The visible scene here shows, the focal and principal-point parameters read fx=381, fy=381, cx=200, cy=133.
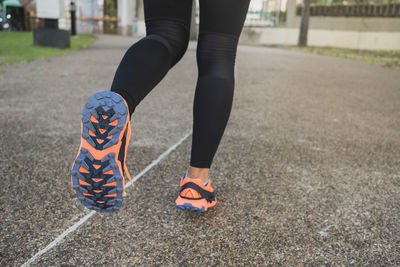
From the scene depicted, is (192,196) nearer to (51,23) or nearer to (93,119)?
(93,119)

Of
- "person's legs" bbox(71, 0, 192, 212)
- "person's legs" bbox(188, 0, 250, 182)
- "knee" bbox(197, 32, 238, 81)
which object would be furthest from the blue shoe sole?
"knee" bbox(197, 32, 238, 81)

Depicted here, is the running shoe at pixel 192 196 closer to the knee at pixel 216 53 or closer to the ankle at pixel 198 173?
the ankle at pixel 198 173

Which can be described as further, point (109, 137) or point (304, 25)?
point (304, 25)

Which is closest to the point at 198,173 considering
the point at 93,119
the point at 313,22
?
the point at 93,119

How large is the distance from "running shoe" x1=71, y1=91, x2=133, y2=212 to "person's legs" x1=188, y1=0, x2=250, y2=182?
0.80ft

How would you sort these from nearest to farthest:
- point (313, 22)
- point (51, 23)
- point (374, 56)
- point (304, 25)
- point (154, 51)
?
point (154, 51) → point (51, 23) → point (374, 56) → point (304, 25) → point (313, 22)

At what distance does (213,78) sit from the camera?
1.01 metres

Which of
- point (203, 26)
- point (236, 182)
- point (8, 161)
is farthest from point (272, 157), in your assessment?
point (8, 161)

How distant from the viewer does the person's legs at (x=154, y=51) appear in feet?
2.96

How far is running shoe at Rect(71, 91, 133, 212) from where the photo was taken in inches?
32.5

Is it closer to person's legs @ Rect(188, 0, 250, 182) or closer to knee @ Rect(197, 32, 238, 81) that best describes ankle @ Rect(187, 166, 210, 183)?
person's legs @ Rect(188, 0, 250, 182)

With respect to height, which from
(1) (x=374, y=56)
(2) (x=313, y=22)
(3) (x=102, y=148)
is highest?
(2) (x=313, y=22)

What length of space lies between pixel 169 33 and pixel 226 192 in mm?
566

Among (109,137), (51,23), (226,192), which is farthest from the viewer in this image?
(51,23)
